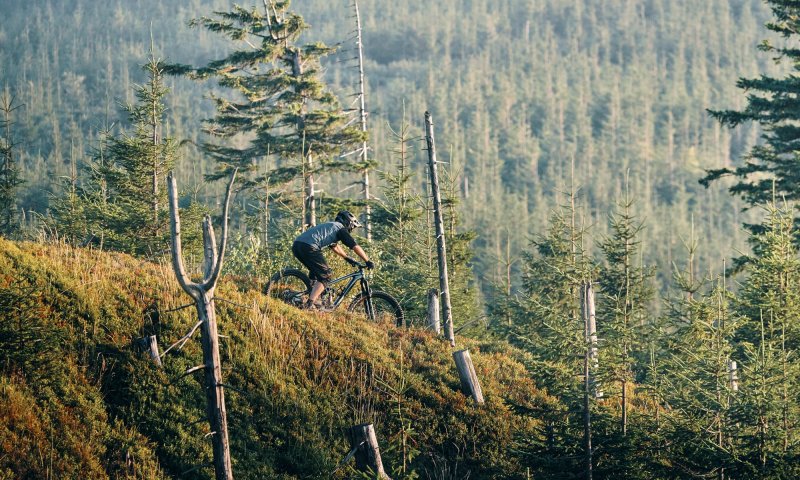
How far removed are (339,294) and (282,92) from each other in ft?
60.3

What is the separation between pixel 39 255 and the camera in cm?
1472

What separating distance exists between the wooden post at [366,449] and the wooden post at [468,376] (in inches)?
185

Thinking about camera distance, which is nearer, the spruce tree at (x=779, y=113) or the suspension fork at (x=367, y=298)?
the suspension fork at (x=367, y=298)

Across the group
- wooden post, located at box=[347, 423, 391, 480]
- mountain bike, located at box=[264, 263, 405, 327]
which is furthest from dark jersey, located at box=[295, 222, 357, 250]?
wooden post, located at box=[347, 423, 391, 480]

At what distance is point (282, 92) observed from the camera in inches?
1324

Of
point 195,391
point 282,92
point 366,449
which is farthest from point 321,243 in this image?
point 282,92

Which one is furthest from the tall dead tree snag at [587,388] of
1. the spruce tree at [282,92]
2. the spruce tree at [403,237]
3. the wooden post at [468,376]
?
the spruce tree at [282,92]

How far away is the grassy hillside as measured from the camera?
452 inches

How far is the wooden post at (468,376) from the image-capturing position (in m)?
15.7

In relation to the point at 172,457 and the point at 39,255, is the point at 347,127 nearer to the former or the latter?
the point at 39,255

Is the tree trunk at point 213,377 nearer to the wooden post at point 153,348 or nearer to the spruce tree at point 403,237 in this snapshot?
the wooden post at point 153,348

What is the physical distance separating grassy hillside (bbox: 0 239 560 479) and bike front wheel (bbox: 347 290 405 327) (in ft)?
1.13

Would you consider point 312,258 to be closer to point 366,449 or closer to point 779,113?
point 366,449

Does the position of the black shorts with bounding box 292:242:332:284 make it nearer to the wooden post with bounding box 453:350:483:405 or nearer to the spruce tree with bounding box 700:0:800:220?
the wooden post with bounding box 453:350:483:405
